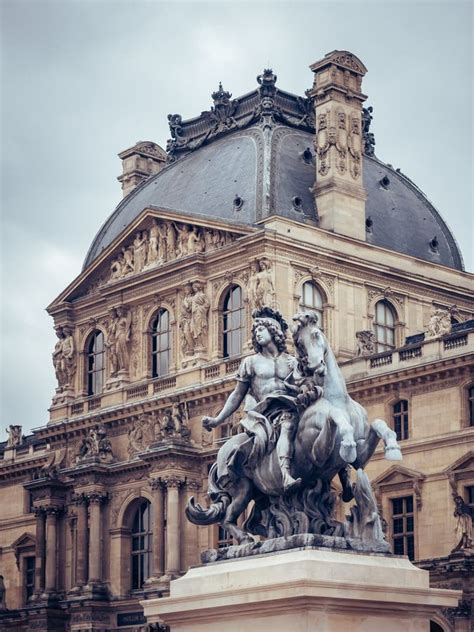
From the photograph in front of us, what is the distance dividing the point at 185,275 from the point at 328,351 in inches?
1698

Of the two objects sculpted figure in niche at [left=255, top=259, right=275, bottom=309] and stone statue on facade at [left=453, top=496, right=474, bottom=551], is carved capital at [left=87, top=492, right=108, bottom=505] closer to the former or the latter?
sculpted figure in niche at [left=255, top=259, right=275, bottom=309]

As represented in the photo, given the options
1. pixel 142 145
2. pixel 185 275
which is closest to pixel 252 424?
pixel 185 275

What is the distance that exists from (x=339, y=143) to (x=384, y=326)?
697 centimetres

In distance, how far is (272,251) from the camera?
55812 millimetres

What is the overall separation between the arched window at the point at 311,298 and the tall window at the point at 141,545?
1005 cm

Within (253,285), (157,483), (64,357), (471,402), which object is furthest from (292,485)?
(64,357)

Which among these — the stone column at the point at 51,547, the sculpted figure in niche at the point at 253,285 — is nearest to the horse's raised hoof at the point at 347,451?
the sculpted figure in niche at the point at 253,285

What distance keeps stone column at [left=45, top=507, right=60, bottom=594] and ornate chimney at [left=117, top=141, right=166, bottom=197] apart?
15.6 metres

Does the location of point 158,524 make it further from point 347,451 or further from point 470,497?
point 347,451

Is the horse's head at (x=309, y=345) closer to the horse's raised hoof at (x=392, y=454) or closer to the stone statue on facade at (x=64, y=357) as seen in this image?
the horse's raised hoof at (x=392, y=454)

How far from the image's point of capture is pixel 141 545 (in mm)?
60312

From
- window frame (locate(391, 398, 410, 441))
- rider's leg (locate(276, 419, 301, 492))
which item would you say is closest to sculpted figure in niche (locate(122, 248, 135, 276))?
window frame (locate(391, 398, 410, 441))

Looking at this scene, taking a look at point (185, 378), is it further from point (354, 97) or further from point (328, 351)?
point (328, 351)

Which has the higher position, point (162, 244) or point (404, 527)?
point (162, 244)
